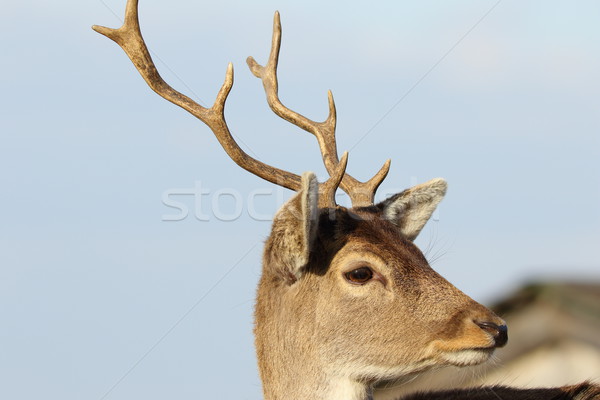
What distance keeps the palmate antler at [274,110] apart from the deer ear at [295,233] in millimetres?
625

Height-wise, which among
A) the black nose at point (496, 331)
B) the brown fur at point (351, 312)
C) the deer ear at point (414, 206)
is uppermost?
the deer ear at point (414, 206)

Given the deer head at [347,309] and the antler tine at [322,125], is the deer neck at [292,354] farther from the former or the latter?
the antler tine at [322,125]

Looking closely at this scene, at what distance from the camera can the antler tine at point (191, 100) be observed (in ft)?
25.2

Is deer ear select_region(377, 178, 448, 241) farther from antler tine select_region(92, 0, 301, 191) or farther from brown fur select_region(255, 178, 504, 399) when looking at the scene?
antler tine select_region(92, 0, 301, 191)

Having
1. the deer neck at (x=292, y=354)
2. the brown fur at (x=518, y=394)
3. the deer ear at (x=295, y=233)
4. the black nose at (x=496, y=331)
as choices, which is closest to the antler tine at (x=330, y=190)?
the deer ear at (x=295, y=233)

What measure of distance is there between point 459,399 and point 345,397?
136 cm

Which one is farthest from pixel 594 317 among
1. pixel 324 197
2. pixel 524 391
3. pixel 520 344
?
pixel 324 197

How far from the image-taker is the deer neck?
21.9 feet

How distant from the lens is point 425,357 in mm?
6523

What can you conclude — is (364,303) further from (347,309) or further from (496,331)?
(496,331)

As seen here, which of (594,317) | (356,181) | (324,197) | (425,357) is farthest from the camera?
(594,317)

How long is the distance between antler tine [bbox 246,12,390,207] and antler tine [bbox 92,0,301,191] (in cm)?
63

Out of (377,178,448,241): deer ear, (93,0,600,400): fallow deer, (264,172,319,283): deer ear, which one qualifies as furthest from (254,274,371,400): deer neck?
(377,178,448,241): deer ear

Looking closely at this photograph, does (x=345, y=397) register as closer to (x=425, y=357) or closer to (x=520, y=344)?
(x=425, y=357)
